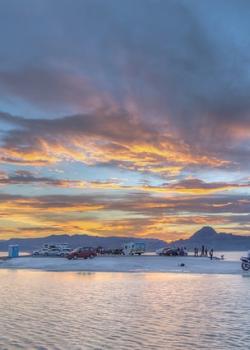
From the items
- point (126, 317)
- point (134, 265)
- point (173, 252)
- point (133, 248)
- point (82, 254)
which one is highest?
point (133, 248)

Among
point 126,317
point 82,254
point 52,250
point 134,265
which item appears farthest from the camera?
point 52,250

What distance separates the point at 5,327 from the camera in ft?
78.1

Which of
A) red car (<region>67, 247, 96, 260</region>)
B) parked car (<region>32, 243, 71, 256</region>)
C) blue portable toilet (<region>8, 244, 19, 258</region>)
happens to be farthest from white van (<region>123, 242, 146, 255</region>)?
blue portable toilet (<region>8, 244, 19, 258</region>)

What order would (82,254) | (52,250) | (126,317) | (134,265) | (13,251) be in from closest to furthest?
(126,317) < (134,265) < (82,254) < (13,251) < (52,250)

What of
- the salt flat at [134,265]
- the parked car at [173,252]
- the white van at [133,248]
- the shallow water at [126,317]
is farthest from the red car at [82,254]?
the shallow water at [126,317]

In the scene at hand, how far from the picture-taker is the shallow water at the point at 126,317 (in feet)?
67.5

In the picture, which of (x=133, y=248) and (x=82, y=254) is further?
(x=133, y=248)

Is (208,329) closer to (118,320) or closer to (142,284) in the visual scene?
(118,320)

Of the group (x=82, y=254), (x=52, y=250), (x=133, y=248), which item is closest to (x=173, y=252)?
(x=133, y=248)

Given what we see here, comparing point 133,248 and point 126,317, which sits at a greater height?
point 133,248

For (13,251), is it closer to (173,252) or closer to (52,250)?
(52,250)

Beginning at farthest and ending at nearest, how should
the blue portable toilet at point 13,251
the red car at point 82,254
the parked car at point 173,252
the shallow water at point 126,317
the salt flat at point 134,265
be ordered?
the blue portable toilet at point 13,251 < the parked car at point 173,252 < the red car at point 82,254 < the salt flat at point 134,265 < the shallow water at point 126,317

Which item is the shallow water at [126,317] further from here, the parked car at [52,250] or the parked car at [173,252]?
the parked car at [52,250]

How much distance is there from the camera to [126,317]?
26500mm
